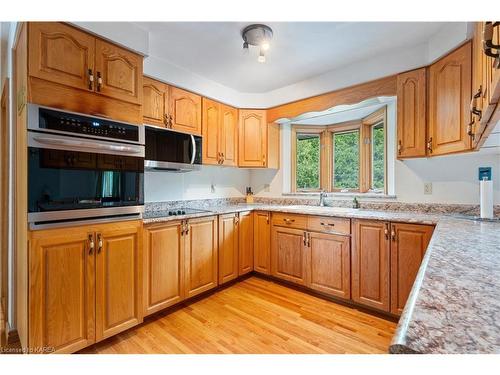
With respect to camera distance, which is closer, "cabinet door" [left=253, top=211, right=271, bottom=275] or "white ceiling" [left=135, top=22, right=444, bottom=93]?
"white ceiling" [left=135, top=22, right=444, bottom=93]

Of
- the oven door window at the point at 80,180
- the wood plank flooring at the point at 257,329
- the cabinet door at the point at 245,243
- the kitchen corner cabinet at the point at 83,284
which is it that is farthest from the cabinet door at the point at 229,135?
the wood plank flooring at the point at 257,329

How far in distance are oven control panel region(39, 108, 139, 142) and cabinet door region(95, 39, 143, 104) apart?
8.5 inches

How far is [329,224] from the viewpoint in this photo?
247 cm

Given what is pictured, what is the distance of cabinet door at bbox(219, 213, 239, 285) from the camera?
2.67 metres

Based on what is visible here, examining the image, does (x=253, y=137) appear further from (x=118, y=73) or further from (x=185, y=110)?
(x=118, y=73)

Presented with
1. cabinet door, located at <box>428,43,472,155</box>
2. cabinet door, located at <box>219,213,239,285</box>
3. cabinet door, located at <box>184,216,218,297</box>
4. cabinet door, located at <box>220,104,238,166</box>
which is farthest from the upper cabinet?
cabinet door, located at <box>428,43,472,155</box>

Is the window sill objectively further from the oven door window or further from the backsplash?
the oven door window

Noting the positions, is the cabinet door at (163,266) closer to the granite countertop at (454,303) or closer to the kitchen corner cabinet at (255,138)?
the kitchen corner cabinet at (255,138)

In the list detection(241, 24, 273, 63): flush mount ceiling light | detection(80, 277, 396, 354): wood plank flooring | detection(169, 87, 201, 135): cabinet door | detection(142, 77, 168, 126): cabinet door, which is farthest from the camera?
detection(169, 87, 201, 135): cabinet door

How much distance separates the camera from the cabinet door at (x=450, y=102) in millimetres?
1811

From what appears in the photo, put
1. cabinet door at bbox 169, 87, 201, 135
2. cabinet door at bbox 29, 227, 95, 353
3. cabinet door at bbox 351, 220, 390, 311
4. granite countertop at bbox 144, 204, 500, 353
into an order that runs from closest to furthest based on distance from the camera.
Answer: granite countertop at bbox 144, 204, 500, 353 < cabinet door at bbox 29, 227, 95, 353 < cabinet door at bbox 351, 220, 390, 311 < cabinet door at bbox 169, 87, 201, 135

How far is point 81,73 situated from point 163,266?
155cm
